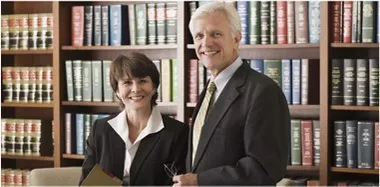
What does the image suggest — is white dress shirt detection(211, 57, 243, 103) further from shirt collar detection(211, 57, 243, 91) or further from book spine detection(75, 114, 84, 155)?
book spine detection(75, 114, 84, 155)

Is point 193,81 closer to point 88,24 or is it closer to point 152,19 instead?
point 152,19

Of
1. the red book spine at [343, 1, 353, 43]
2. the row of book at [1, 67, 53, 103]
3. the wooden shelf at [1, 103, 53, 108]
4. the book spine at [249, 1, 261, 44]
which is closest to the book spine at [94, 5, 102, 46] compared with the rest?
the row of book at [1, 67, 53, 103]

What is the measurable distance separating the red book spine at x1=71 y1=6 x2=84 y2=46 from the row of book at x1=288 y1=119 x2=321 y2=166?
1386 millimetres

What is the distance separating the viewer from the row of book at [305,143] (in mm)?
3850

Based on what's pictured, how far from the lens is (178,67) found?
13.3 feet

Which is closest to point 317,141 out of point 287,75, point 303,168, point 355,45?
point 303,168

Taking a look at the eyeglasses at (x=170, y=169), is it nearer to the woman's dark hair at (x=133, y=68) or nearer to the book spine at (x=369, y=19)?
the woman's dark hair at (x=133, y=68)

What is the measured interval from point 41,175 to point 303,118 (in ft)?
5.00

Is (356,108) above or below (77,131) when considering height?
above

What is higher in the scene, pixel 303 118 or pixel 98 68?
pixel 98 68

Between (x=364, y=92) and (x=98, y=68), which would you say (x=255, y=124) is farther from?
(x=98, y=68)

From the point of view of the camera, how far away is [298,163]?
12.8 feet

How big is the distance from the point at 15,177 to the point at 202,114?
8.09 ft

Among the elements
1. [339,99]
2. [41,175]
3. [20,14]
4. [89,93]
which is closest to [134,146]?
[41,175]
